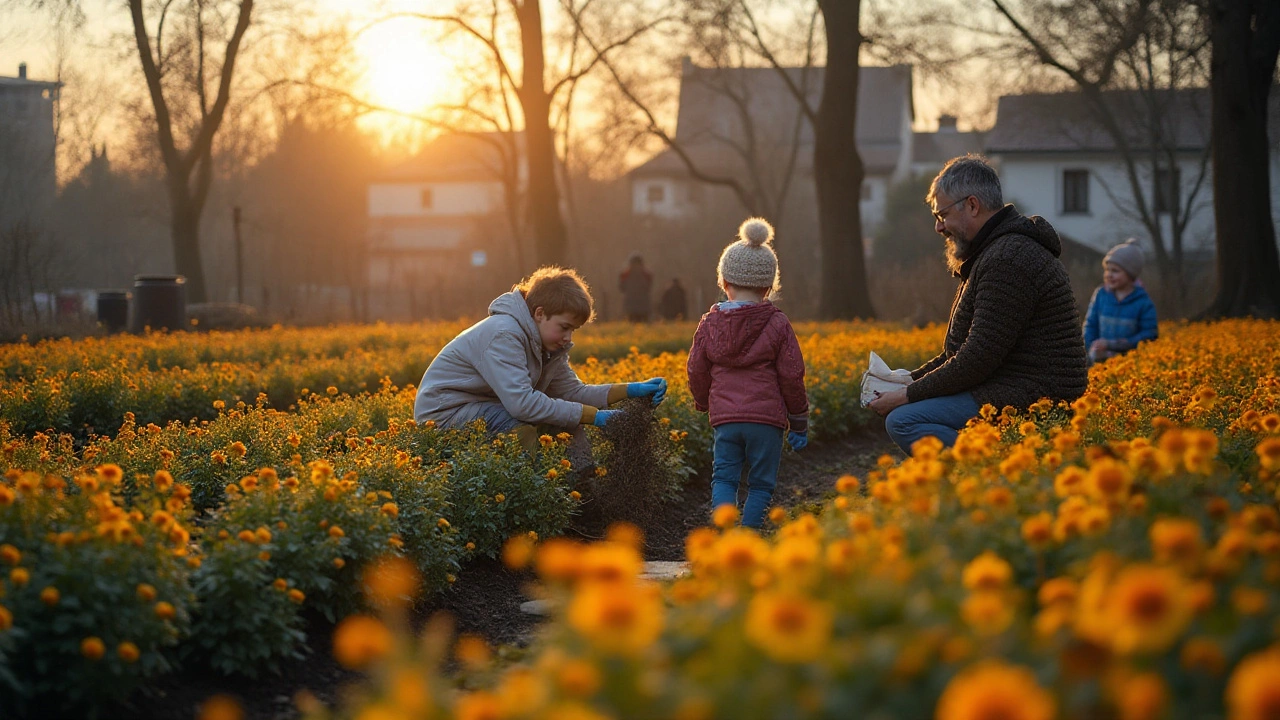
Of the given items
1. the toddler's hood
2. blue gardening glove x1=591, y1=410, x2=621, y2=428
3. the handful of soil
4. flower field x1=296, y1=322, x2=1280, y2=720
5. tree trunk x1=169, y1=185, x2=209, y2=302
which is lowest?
the handful of soil

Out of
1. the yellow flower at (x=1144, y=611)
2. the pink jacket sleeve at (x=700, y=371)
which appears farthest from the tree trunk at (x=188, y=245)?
the yellow flower at (x=1144, y=611)

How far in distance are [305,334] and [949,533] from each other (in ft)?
54.7

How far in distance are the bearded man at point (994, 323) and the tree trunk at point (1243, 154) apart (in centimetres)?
1454

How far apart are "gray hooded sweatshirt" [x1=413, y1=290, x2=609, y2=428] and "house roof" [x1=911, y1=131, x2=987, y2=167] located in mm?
67582

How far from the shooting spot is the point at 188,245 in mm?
27609

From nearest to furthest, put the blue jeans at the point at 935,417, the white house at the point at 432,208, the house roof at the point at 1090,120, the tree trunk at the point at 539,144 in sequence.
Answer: the blue jeans at the point at 935,417 → the tree trunk at the point at 539,144 → the house roof at the point at 1090,120 → the white house at the point at 432,208

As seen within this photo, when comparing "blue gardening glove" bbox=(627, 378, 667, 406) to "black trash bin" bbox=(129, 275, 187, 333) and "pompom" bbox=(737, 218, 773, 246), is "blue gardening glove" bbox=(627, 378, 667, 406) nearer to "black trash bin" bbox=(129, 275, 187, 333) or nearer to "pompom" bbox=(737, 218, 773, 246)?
"pompom" bbox=(737, 218, 773, 246)

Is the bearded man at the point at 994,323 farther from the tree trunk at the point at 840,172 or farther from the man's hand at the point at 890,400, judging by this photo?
the tree trunk at the point at 840,172

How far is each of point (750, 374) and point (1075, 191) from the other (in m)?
42.8

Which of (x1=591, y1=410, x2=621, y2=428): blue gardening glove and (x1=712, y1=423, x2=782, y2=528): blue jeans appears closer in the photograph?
(x1=712, y1=423, x2=782, y2=528): blue jeans

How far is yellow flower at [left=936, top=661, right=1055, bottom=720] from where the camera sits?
152 cm

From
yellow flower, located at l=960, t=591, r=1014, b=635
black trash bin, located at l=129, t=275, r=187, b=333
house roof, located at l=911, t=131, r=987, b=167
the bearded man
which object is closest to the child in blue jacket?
the bearded man

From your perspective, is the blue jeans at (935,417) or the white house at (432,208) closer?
the blue jeans at (935,417)

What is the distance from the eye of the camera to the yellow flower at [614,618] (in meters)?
1.72
